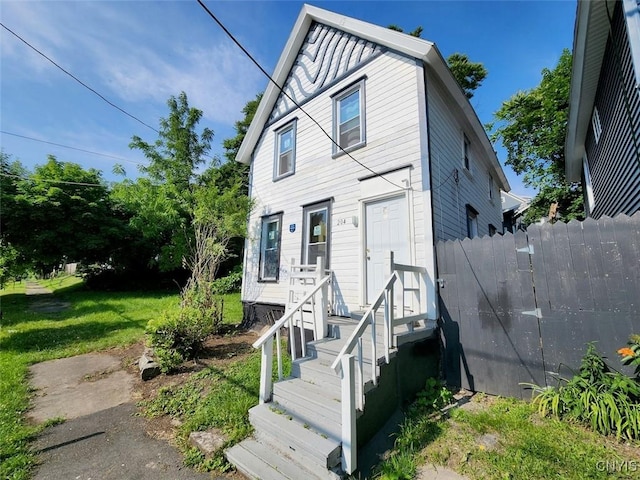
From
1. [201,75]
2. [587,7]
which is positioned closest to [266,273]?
[201,75]

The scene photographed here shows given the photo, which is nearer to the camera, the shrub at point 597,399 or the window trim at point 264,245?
the shrub at point 597,399

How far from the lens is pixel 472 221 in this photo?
23.9 feet

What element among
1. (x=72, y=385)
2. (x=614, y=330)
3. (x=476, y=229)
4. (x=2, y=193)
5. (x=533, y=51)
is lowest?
(x=72, y=385)

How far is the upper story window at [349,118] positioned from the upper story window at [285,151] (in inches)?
60.0

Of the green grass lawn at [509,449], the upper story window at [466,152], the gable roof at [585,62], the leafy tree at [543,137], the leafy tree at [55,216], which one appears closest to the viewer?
the green grass lawn at [509,449]

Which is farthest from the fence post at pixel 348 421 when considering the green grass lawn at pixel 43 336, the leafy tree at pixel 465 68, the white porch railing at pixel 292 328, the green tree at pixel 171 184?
the leafy tree at pixel 465 68

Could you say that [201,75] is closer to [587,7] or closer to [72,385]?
[72,385]

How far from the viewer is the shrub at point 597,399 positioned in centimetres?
265

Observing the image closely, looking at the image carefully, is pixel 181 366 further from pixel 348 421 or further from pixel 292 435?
pixel 348 421

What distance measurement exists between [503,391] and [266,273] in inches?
230

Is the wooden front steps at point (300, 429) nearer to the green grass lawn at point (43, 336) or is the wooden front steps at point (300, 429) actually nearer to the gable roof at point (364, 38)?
the green grass lawn at point (43, 336)

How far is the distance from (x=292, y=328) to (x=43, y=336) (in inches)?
287

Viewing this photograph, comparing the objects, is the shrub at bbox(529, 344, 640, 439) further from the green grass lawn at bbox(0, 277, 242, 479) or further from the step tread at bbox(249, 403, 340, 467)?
the green grass lawn at bbox(0, 277, 242, 479)

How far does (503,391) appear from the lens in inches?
149
